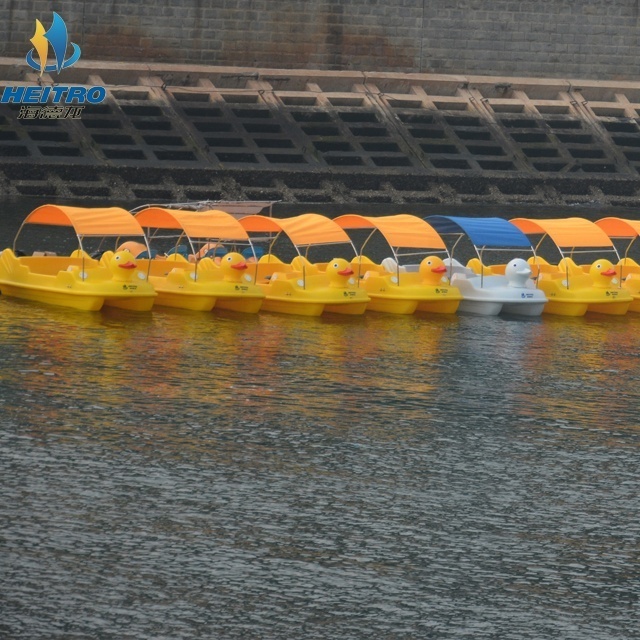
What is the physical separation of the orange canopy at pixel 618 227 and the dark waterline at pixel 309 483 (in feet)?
31.5

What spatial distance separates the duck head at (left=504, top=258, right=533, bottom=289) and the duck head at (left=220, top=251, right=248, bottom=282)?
7769 millimetres

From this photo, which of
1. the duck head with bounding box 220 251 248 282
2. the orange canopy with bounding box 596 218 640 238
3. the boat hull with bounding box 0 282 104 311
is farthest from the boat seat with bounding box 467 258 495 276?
the boat hull with bounding box 0 282 104 311

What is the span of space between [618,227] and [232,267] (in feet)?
47.8

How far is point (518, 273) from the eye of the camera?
43.6 m

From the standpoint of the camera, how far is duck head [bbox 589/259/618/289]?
44906mm

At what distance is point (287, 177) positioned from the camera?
226 feet

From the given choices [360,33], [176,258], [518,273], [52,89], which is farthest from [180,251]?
[360,33]

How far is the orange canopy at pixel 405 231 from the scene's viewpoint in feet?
141

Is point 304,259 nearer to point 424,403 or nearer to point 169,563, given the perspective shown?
point 424,403

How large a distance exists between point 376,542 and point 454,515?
2.05 metres

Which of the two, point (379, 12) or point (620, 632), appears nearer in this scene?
point (620, 632)

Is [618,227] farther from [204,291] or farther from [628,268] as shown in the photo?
[204,291]

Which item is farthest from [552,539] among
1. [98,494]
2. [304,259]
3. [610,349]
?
[304,259]

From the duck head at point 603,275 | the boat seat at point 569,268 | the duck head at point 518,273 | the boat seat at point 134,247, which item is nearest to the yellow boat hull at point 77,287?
the boat seat at point 134,247
